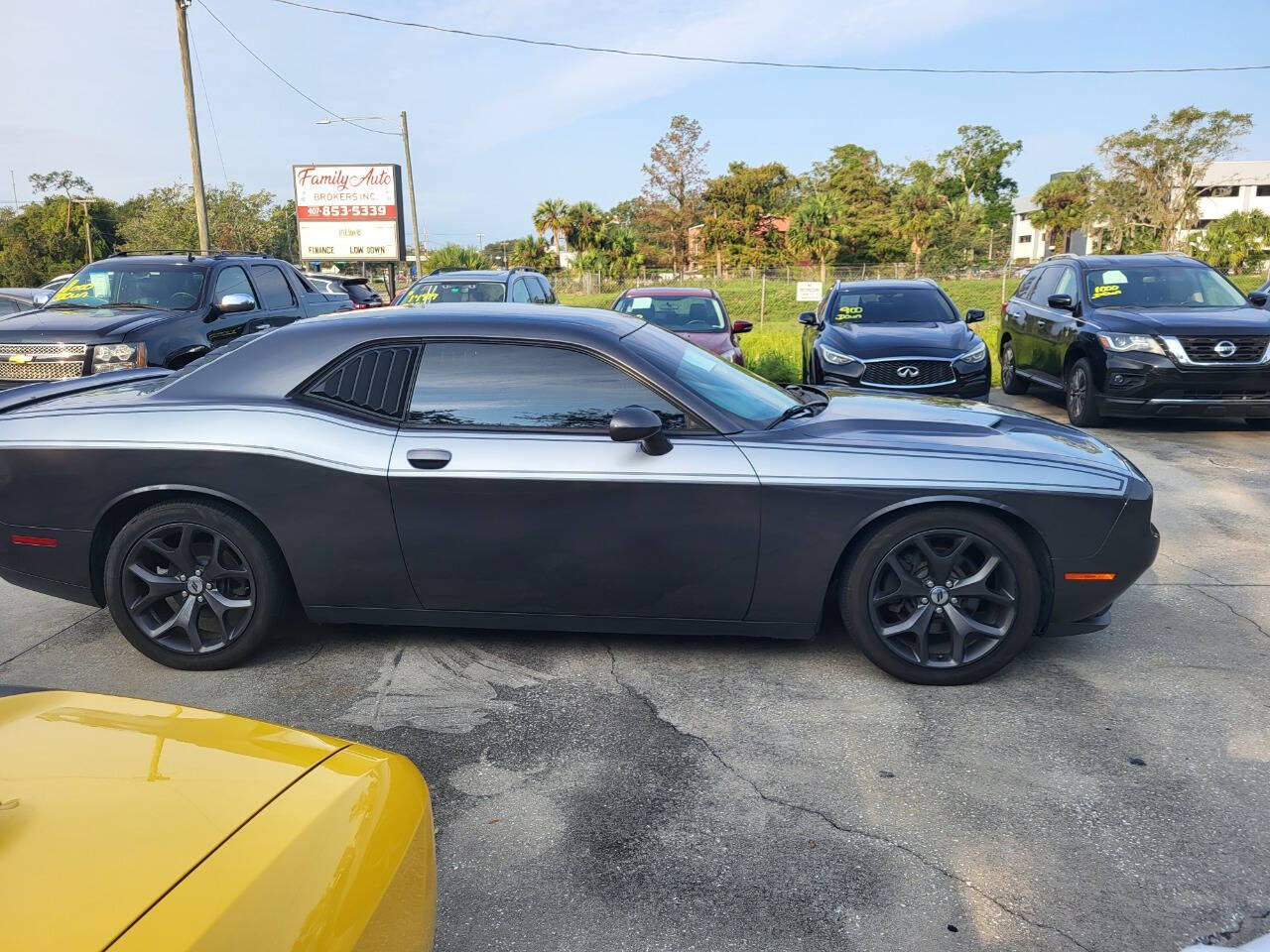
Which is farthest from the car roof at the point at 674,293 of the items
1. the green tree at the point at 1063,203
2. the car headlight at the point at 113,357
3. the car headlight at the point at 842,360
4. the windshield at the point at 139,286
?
the green tree at the point at 1063,203

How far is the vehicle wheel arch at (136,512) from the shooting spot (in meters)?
3.98

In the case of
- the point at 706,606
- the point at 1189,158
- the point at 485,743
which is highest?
the point at 1189,158

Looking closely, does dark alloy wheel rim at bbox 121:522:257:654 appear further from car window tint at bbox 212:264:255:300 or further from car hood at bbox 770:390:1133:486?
car window tint at bbox 212:264:255:300

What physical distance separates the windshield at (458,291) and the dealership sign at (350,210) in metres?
23.7

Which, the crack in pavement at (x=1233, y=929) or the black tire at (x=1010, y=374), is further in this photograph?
the black tire at (x=1010, y=374)

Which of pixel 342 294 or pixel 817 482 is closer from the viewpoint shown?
pixel 817 482

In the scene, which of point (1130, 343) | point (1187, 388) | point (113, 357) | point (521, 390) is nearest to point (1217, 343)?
point (1187, 388)

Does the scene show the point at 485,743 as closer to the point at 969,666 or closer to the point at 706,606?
the point at 706,606

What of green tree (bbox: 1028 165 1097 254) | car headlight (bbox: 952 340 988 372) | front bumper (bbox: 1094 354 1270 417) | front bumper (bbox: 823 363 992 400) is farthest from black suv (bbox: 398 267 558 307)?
green tree (bbox: 1028 165 1097 254)

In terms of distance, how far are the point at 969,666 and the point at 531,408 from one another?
2.01m

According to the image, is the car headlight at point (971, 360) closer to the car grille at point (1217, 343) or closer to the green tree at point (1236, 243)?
the car grille at point (1217, 343)

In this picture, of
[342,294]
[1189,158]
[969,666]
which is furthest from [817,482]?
[1189,158]

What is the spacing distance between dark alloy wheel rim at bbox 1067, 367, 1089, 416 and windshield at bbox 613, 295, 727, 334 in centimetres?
415

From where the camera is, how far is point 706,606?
12.7ft
